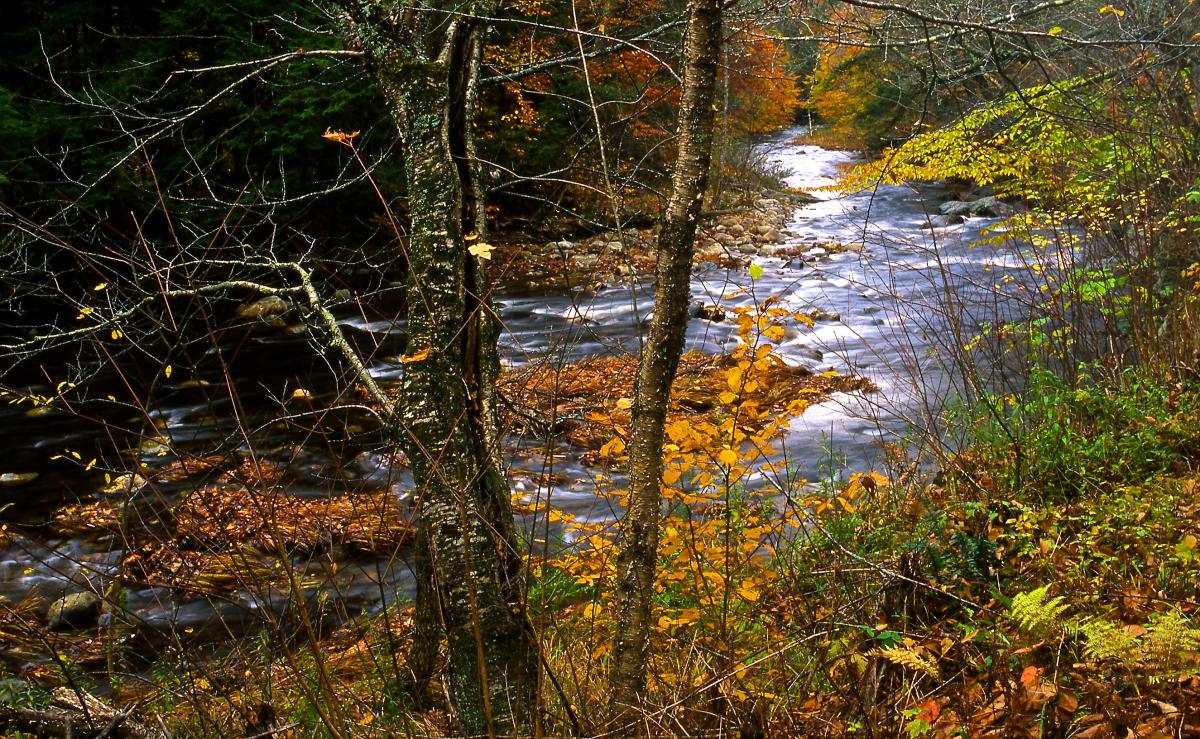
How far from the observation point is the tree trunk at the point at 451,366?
3.15 m

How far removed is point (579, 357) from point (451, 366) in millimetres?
7882

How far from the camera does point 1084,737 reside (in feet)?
7.38

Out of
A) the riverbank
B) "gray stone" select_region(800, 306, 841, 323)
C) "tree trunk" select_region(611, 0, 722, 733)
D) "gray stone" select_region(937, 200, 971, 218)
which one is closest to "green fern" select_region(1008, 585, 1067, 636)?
the riverbank

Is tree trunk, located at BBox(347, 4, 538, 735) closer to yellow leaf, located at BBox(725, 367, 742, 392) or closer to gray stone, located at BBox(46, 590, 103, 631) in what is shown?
yellow leaf, located at BBox(725, 367, 742, 392)

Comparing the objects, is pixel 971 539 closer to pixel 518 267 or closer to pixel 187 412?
pixel 187 412

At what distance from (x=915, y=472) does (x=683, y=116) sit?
140 inches

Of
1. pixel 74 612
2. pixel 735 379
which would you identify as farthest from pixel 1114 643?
pixel 74 612

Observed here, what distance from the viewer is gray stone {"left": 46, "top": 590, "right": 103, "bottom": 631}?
5.80 metres

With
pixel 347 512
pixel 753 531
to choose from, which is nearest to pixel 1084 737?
pixel 753 531

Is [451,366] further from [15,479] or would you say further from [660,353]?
[15,479]

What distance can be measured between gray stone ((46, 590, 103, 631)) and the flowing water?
18 centimetres

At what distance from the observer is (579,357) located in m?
11.1

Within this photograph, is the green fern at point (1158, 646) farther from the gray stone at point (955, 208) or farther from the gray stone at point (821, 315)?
the gray stone at point (955, 208)

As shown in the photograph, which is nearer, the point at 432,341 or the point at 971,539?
the point at 432,341
